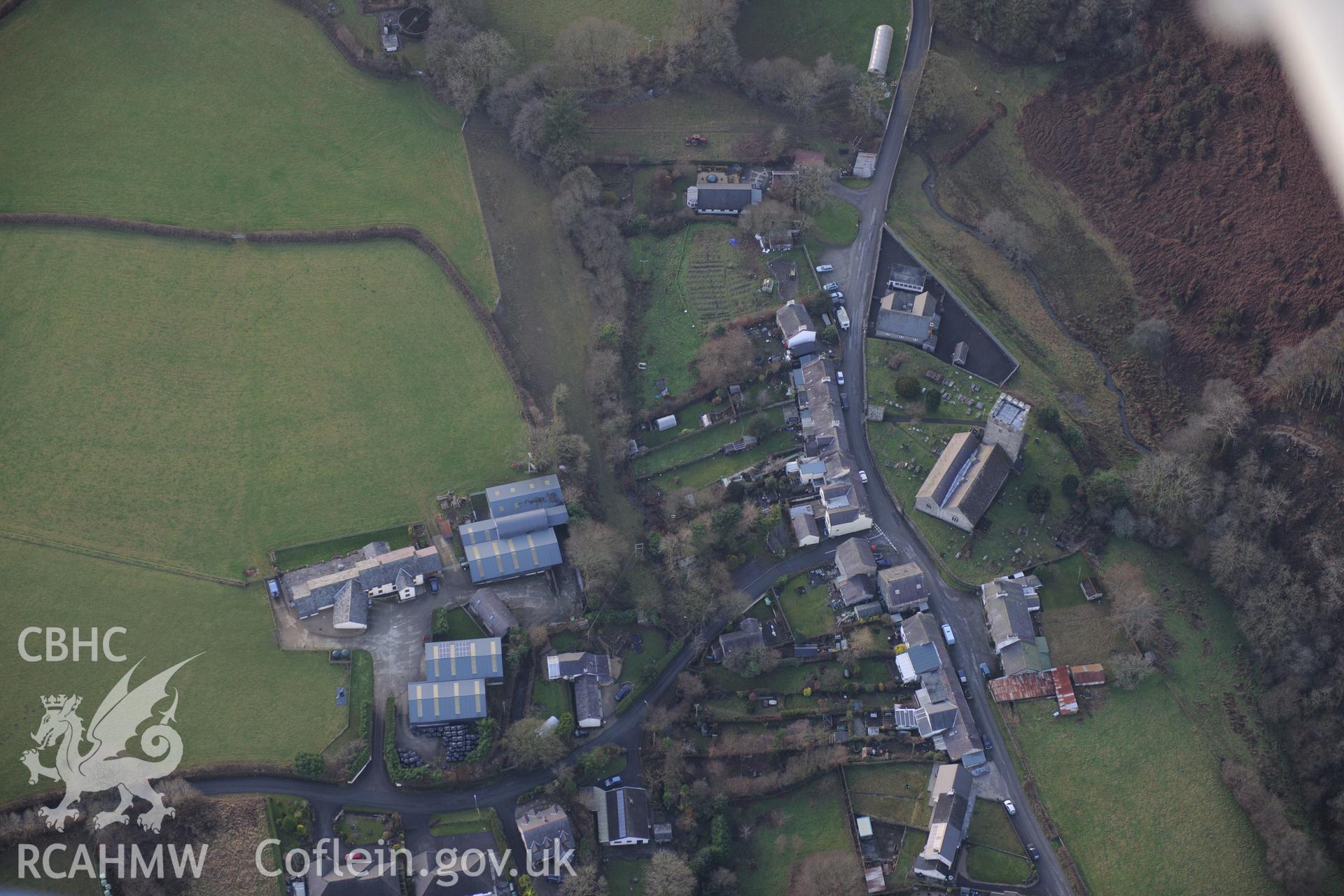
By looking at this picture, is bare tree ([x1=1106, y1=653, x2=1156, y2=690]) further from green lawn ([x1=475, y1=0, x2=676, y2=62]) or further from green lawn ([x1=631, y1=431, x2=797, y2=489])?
green lawn ([x1=475, y1=0, x2=676, y2=62])

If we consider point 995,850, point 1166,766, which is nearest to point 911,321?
point 1166,766

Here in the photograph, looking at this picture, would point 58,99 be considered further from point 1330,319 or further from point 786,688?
point 1330,319

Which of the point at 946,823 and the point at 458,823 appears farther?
the point at 458,823

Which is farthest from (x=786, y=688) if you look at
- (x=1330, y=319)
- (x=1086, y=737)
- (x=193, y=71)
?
(x=193, y=71)

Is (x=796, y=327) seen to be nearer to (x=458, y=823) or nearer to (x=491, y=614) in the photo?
(x=491, y=614)

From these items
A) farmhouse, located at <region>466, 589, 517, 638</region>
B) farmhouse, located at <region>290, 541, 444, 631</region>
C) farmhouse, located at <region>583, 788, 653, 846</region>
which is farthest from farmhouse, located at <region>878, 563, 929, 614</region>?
farmhouse, located at <region>290, 541, 444, 631</region>

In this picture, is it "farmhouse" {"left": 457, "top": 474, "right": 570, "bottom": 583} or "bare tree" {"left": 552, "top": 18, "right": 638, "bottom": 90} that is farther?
"bare tree" {"left": 552, "top": 18, "right": 638, "bottom": 90}
